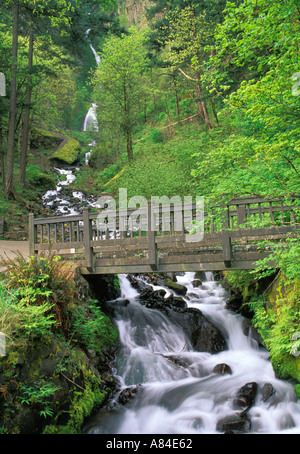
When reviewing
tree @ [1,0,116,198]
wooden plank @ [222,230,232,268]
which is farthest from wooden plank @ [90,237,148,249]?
tree @ [1,0,116,198]

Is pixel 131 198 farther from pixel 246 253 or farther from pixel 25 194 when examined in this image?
pixel 25 194

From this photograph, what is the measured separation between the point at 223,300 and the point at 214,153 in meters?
6.87

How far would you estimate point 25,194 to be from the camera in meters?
18.9

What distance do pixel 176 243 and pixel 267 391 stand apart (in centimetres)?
342

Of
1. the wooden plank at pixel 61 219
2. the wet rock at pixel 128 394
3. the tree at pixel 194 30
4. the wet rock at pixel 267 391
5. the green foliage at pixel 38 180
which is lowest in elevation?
the wet rock at pixel 128 394

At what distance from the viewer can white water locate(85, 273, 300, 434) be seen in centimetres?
578

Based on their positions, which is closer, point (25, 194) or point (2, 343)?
point (2, 343)

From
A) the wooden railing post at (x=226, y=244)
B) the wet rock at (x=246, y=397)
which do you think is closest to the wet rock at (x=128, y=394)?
the wet rock at (x=246, y=397)

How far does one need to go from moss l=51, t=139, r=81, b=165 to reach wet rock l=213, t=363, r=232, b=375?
24837 mm

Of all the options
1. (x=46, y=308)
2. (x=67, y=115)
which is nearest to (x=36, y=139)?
(x=67, y=115)

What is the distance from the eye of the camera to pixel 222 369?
7285 mm

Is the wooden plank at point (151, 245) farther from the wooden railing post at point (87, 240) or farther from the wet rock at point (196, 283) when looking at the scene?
the wet rock at point (196, 283)

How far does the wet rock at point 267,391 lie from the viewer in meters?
6.16

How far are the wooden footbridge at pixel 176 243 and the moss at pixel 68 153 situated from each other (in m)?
21.7
